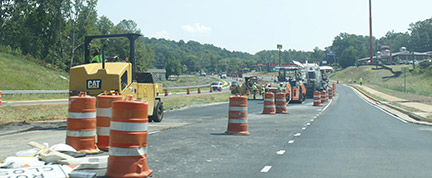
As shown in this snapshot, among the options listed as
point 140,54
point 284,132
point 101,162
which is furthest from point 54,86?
point 140,54

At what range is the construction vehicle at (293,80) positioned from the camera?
114 ft

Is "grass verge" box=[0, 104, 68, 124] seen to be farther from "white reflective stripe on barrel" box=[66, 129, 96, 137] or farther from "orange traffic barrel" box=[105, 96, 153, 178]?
"orange traffic barrel" box=[105, 96, 153, 178]

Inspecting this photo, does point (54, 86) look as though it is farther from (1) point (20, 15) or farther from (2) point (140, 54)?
(2) point (140, 54)

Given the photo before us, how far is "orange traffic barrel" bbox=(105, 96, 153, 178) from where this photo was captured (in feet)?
21.3

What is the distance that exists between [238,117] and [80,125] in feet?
17.9

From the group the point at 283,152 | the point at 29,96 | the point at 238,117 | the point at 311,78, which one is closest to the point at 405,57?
the point at 311,78

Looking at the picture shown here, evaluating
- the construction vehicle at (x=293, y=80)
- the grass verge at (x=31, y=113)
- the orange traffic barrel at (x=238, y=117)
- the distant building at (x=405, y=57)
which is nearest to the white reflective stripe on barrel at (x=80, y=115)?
the orange traffic barrel at (x=238, y=117)

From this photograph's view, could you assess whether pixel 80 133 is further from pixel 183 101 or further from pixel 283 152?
pixel 183 101

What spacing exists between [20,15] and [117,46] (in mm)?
23845

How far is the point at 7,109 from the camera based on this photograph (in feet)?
71.9

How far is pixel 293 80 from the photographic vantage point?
35.7 meters

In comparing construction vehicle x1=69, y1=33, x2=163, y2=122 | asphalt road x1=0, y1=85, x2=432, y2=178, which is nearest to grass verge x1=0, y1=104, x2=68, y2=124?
construction vehicle x1=69, y1=33, x2=163, y2=122

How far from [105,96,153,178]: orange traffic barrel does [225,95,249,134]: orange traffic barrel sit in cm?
643

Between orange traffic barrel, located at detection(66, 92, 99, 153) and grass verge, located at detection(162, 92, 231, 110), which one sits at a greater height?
orange traffic barrel, located at detection(66, 92, 99, 153)
